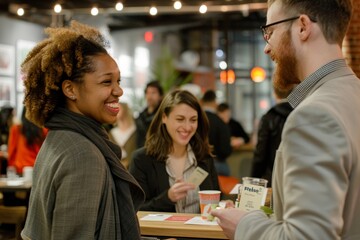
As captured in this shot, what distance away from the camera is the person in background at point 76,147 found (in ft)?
6.14

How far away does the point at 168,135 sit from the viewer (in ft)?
12.4

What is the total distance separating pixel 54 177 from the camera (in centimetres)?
191

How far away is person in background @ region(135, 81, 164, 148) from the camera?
635cm

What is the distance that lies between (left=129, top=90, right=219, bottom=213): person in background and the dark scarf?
1319 millimetres

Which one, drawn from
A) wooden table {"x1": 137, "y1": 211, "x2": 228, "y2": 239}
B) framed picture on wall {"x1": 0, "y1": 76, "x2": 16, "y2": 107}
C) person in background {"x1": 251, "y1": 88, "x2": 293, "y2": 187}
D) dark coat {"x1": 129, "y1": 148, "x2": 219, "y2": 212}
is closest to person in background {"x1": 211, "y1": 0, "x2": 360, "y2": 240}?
wooden table {"x1": 137, "y1": 211, "x2": 228, "y2": 239}

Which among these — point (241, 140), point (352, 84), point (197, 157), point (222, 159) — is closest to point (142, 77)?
point (241, 140)

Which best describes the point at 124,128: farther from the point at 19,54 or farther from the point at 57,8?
the point at 19,54

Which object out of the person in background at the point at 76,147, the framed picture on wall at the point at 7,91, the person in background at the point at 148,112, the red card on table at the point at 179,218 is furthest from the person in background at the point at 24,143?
the person in background at the point at 76,147

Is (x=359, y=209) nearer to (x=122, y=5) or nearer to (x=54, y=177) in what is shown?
(x=54, y=177)

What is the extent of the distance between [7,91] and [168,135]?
6900mm

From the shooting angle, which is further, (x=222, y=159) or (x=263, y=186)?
(x=222, y=159)

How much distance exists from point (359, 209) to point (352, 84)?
332mm

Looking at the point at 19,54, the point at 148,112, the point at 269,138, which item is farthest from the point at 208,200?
the point at 19,54

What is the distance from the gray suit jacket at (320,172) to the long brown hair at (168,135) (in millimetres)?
2289
